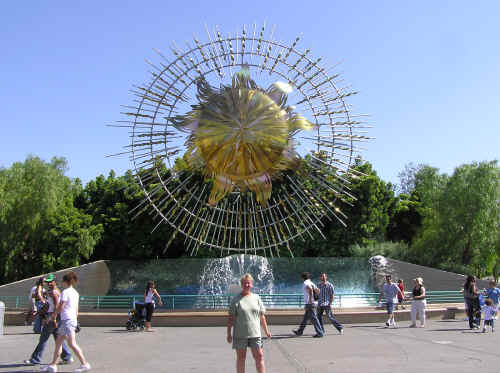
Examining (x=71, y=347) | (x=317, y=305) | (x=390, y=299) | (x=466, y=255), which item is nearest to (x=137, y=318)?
(x=317, y=305)

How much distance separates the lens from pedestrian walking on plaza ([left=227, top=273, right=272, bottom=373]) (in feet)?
19.7

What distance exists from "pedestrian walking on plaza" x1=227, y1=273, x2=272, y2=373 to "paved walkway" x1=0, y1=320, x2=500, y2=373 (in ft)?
4.70

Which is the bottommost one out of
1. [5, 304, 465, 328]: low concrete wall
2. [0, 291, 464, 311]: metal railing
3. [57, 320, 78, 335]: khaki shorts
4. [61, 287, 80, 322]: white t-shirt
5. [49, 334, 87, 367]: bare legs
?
[5, 304, 465, 328]: low concrete wall

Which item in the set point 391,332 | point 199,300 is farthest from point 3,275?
→ point 391,332

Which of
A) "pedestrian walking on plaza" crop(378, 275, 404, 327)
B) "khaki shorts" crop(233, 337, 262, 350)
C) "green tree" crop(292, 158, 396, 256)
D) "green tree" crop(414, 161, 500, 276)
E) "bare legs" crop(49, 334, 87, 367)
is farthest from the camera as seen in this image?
"green tree" crop(292, 158, 396, 256)

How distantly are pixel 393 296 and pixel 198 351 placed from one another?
6940 millimetres

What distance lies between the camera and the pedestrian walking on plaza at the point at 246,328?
19.7 ft

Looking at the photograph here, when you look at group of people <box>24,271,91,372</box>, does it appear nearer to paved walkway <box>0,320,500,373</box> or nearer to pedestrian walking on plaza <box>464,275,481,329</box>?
paved walkway <box>0,320,500,373</box>

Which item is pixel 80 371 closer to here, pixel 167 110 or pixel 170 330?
pixel 167 110

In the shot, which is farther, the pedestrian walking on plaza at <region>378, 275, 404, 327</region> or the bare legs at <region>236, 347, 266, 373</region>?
the pedestrian walking on plaza at <region>378, 275, 404, 327</region>

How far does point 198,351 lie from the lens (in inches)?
373

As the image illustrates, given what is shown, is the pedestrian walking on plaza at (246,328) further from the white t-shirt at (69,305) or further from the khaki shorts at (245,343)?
the white t-shirt at (69,305)

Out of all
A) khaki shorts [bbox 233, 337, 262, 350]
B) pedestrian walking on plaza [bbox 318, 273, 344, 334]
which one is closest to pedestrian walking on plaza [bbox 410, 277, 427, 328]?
pedestrian walking on plaza [bbox 318, 273, 344, 334]

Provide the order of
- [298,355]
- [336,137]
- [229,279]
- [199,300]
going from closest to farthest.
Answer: [298,355] → [336,137] → [199,300] → [229,279]
